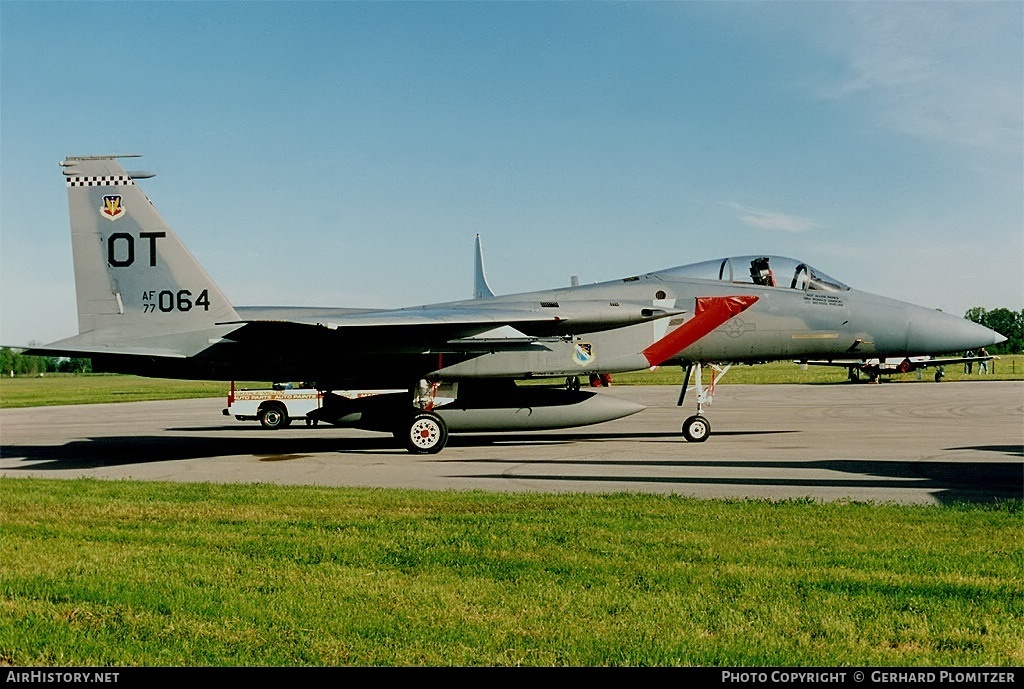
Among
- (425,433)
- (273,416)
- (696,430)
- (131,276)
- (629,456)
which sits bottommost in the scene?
(629,456)

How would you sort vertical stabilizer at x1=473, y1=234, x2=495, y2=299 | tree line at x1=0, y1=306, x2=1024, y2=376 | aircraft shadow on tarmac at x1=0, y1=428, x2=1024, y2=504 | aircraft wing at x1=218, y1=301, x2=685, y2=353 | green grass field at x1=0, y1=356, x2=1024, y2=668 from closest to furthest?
green grass field at x1=0, y1=356, x2=1024, y2=668, aircraft shadow on tarmac at x1=0, y1=428, x2=1024, y2=504, aircraft wing at x1=218, y1=301, x2=685, y2=353, vertical stabilizer at x1=473, y1=234, x2=495, y2=299, tree line at x1=0, y1=306, x2=1024, y2=376

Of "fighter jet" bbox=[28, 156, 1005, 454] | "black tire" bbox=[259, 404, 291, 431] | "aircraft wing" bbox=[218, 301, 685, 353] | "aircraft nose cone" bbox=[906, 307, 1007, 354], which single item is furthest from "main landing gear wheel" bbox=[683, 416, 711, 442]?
"black tire" bbox=[259, 404, 291, 431]

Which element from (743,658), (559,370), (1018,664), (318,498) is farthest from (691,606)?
(559,370)

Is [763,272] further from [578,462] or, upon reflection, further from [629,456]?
[578,462]

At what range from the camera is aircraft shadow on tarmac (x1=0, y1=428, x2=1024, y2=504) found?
1059 centimetres

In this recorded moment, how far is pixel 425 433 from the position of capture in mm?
15945

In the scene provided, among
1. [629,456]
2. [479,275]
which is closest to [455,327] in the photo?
[629,456]

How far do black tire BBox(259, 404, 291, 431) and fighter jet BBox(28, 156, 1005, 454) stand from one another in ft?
26.5

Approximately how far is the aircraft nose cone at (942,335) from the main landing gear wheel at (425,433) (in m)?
9.29

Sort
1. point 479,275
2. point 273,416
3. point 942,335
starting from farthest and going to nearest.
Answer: point 479,275
point 273,416
point 942,335

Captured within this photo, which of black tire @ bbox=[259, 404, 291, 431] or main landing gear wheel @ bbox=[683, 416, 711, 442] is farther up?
black tire @ bbox=[259, 404, 291, 431]

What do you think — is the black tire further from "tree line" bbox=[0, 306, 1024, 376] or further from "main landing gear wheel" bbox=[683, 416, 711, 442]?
"tree line" bbox=[0, 306, 1024, 376]

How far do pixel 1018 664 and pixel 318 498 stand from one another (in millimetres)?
7182

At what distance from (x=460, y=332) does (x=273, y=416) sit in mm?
11110
